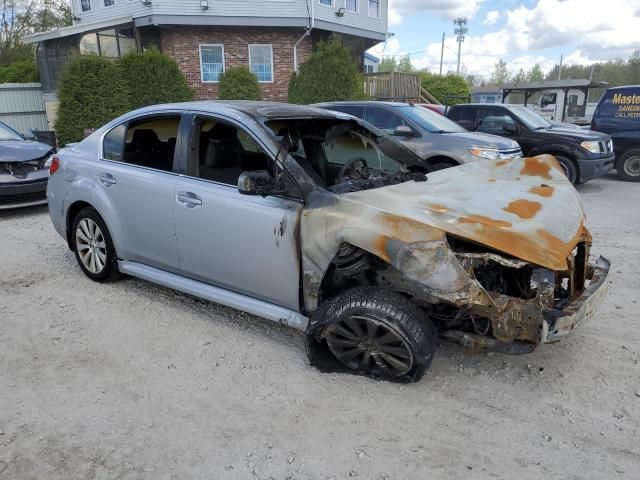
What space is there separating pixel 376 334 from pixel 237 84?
1638cm

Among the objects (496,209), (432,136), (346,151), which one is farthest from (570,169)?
(496,209)

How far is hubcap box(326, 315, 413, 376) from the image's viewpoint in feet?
9.79

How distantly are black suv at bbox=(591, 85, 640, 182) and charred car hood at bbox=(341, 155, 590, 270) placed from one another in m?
8.26

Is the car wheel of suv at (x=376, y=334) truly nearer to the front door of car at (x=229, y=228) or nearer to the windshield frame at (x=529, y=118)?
the front door of car at (x=229, y=228)

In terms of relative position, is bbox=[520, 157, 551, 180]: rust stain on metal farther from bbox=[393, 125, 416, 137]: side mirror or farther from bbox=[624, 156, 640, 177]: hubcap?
bbox=[624, 156, 640, 177]: hubcap

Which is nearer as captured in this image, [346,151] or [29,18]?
[346,151]

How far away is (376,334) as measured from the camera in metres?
3.02

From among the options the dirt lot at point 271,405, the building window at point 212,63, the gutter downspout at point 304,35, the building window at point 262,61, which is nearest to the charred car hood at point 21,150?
the dirt lot at point 271,405

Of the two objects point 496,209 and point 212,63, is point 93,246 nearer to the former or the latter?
point 496,209

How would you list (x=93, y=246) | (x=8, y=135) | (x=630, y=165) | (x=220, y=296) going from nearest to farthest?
(x=220, y=296)
(x=93, y=246)
(x=8, y=135)
(x=630, y=165)

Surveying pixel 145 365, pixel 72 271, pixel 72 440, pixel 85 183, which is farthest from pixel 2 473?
pixel 72 271

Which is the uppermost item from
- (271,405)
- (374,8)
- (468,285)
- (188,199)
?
(374,8)

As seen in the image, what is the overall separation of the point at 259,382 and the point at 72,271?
116 inches

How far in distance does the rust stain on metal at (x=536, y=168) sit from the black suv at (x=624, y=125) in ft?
26.6
